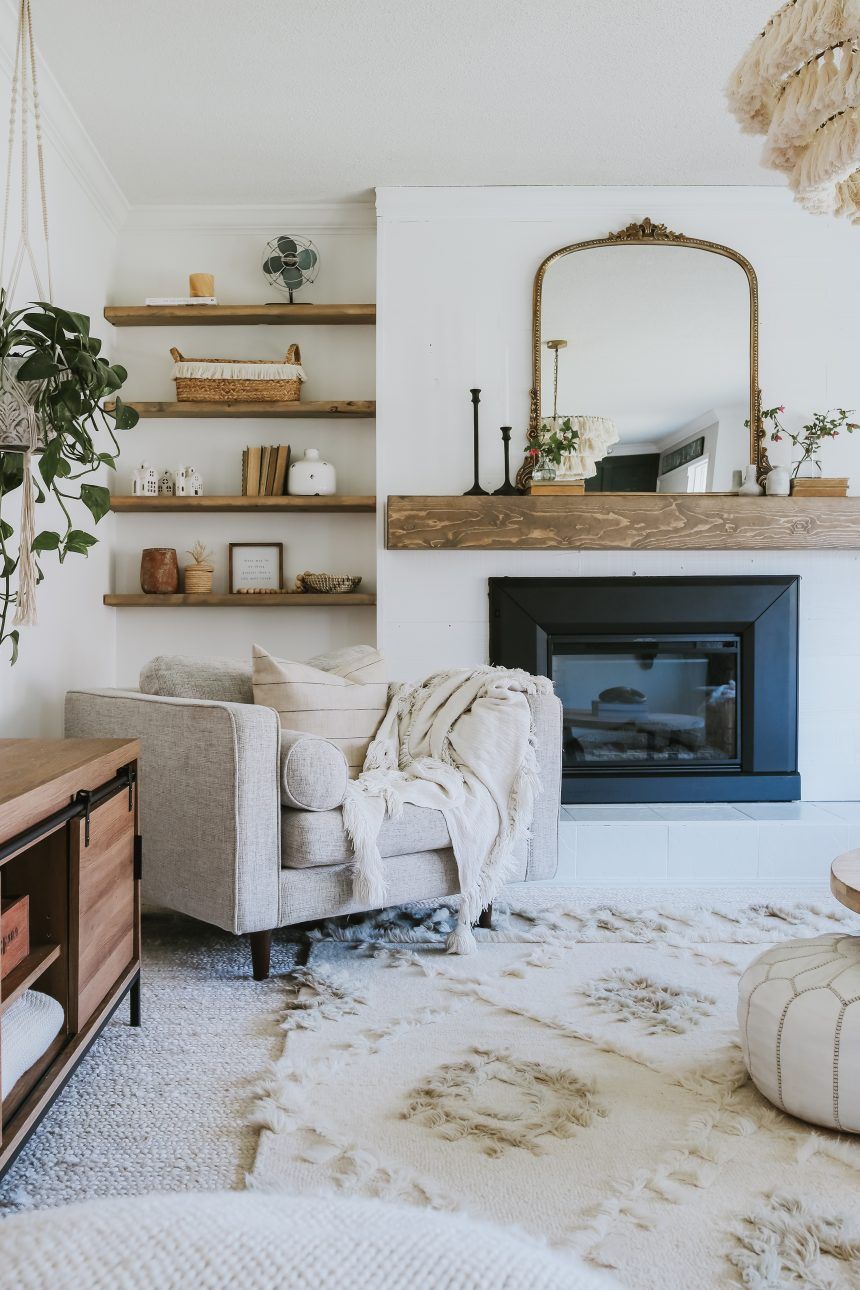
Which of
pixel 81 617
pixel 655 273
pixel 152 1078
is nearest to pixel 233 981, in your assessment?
pixel 152 1078

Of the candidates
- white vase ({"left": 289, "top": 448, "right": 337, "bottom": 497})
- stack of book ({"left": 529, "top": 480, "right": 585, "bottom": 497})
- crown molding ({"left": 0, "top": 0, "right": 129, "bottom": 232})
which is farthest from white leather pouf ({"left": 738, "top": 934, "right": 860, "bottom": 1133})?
crown molding ({"left": 0, "top": 0, "right": 129, "bottom": 232})

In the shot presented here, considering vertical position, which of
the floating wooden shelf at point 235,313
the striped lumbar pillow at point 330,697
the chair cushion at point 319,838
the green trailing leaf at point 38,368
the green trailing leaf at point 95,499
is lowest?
the chair cushion at point 319,838

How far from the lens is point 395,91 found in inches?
123

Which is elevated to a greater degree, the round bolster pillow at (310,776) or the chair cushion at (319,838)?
the round bolster pillow at (310,776)

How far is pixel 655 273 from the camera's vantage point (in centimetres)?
389

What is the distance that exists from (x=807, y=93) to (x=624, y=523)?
2.19 m

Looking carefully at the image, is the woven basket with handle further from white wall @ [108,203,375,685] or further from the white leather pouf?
the white leather pouf

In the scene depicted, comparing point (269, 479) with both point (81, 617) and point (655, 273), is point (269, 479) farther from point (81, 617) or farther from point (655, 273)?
point (655, 273)

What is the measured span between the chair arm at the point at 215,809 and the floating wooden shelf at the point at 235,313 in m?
2.03

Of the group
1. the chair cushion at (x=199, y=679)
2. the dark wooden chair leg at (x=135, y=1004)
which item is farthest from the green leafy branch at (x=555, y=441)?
the dark wooden chair leg at (x=135, y=1004)

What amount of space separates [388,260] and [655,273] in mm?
Result: 1092

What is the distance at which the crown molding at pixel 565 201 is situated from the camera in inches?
151

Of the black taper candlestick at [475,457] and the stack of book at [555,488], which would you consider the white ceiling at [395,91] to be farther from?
the stack of book at [555,488]

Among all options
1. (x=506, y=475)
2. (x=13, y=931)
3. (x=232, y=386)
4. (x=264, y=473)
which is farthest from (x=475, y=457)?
(x=13, y=931)
